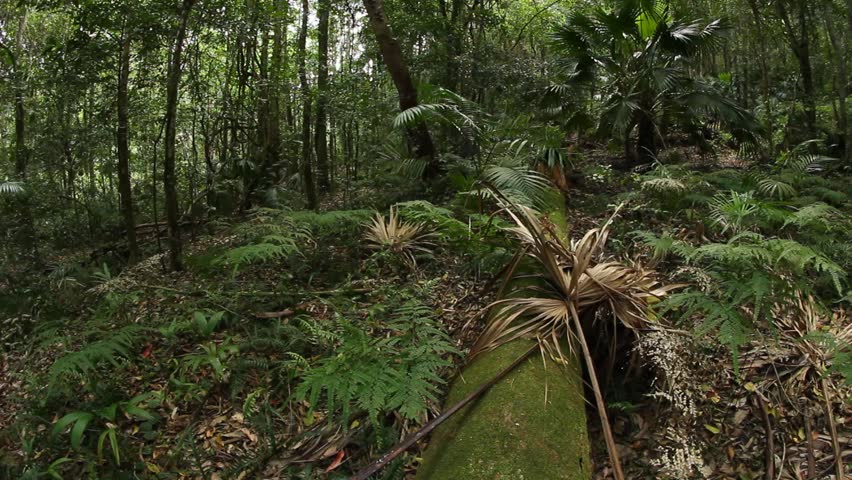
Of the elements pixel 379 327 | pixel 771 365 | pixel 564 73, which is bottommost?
pixel 771 365

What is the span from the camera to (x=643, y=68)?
21.9 feet

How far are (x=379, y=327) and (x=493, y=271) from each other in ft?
3.01

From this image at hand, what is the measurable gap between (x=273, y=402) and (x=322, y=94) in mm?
4969

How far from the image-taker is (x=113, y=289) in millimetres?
3275

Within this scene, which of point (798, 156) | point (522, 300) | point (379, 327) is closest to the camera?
point (522, 300)

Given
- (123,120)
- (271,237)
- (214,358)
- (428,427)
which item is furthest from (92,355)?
(123,120)

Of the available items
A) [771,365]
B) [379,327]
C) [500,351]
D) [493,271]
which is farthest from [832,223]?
[379,327]

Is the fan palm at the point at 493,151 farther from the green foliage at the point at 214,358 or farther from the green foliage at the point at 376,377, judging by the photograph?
the green foliage at the point at 214,358

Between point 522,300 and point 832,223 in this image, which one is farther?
point 832,223

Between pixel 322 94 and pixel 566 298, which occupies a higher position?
pixel 322 94

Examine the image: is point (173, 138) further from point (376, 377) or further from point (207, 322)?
point (376, 377)

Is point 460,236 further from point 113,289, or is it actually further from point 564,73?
point 564,73

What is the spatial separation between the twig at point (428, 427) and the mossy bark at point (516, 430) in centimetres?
A: 3

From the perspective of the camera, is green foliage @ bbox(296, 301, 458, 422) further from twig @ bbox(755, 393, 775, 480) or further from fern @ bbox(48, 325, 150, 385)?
twig @ bbox(755, 393, 775, 480)
